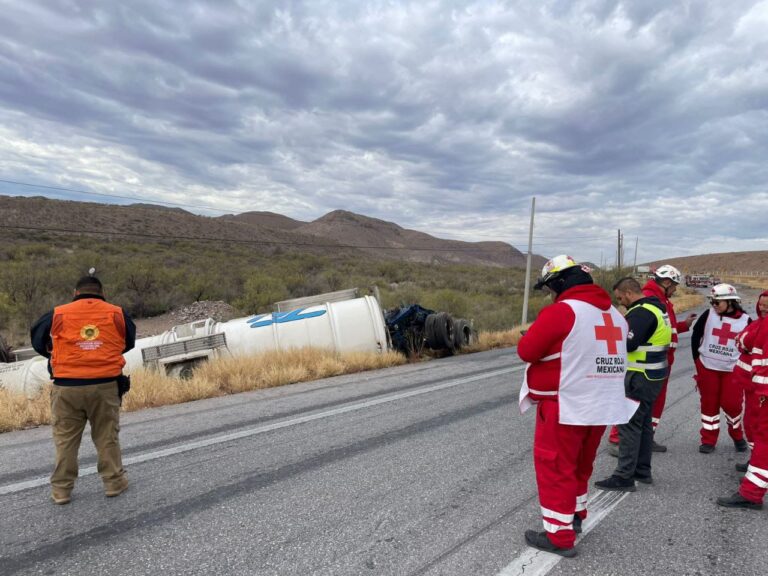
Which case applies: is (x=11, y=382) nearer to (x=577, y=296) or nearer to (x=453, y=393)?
(x=453, y=393)

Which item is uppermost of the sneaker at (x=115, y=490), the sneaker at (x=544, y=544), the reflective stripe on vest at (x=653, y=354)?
the reflective stripe on vest at (x=653, y=354)

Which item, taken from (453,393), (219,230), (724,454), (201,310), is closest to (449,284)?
(201,310)

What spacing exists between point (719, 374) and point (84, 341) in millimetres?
5733

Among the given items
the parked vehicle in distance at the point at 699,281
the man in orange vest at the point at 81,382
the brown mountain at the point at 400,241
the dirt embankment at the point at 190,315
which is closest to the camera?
the man in orange vest at the point at 81,382

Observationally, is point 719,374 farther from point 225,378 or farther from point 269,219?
point 269,219

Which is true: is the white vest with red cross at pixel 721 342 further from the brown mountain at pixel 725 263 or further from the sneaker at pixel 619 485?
the brown mountain at pixel 725 263

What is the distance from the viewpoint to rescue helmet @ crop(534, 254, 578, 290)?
10.2 ft

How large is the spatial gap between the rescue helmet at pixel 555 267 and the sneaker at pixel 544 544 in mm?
1515

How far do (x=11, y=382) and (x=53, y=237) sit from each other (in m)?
38.9

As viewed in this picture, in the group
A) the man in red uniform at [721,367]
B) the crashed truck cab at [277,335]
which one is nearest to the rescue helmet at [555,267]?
the man in red uniform at [721,367]

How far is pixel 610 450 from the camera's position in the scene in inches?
193

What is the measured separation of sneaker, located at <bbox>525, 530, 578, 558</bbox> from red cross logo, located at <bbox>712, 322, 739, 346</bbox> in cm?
300

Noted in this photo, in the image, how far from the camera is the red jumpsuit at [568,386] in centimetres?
287

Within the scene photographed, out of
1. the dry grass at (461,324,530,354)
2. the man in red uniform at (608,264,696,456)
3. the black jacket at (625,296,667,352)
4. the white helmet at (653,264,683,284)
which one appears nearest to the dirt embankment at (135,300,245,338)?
the dry grass at (461,324,530,354)
